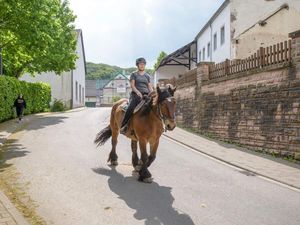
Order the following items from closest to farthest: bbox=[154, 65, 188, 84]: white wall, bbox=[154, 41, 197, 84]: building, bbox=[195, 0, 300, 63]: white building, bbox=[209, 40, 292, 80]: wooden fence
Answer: bbox=[209, 40, 292, 80]: wooden fence, bbox=[195, 0, 300, 63]: white building, bbox=[154, 41, 197, 84]: building, bbox=[154, 65, 188, 84]: white wall

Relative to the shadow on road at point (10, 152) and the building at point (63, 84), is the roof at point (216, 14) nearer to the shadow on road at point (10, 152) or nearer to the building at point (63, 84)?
the building at point (63, 84)

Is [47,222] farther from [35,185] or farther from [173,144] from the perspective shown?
[173,144]

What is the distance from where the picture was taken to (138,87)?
9828 mm

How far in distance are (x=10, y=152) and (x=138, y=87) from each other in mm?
5821

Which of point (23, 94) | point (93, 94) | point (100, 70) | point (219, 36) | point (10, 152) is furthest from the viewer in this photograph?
point (100, 70)

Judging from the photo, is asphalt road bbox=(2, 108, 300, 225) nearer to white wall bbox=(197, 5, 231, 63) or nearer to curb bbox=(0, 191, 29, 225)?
curb bbox=(0, 191, 29, 225)

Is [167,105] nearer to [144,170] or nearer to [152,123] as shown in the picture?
[152,123]

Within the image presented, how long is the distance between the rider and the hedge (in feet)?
53.8

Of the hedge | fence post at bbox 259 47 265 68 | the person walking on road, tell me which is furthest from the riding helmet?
the person walking on road

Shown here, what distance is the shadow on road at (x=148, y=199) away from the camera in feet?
20.8

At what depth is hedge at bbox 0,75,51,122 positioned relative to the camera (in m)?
24.8

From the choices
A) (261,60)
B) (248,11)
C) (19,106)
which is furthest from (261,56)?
(19,106)

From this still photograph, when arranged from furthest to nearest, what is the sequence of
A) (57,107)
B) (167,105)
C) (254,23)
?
(57,107) → (254,23) → (167,105)

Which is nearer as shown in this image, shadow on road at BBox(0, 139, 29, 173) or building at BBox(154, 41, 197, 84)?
shadow on road at BBox(0, 139, 29, 173)
